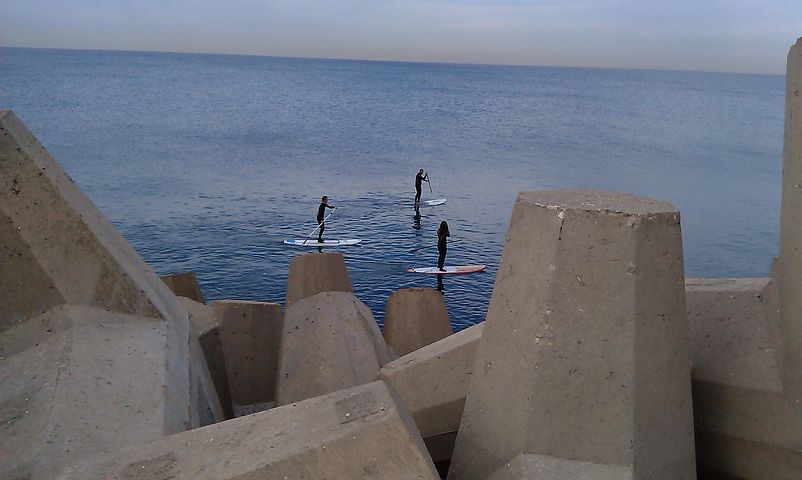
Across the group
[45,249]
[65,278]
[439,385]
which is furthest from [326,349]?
[45,249]

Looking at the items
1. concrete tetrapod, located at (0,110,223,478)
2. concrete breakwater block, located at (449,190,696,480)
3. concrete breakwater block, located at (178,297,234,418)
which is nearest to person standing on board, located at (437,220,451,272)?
concrete breakwater block, located at (178,297,234,418)

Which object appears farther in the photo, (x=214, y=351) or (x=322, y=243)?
(x=322, y=243)

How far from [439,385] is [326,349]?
136 centimetres

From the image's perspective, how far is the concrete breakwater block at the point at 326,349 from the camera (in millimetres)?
5133

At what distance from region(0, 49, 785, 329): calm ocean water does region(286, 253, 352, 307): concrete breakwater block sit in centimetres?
600

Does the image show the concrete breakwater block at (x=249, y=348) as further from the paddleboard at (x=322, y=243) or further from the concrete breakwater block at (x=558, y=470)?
the paddleboard at (x=322, y=243)

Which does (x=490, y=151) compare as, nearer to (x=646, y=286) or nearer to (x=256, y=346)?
(x=256, y=346)

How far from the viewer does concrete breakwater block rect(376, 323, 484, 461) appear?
13.8 feet

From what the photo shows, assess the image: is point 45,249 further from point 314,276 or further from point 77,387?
point 314,276

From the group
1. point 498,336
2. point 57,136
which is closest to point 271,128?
point 57,136

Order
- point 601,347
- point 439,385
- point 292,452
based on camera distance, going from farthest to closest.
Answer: point 439,385 < point 601,347 < point 292,452

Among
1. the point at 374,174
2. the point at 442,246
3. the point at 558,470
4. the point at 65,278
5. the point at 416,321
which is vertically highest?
the point at 65,278

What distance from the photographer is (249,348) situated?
6.64m

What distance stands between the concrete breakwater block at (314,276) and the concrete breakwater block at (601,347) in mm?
4618
